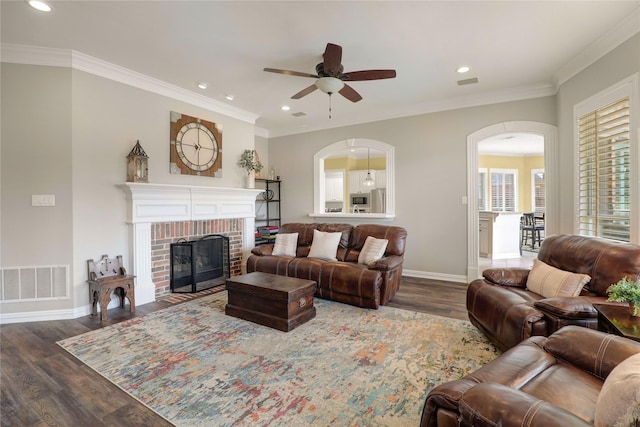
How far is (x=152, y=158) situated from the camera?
158 inches

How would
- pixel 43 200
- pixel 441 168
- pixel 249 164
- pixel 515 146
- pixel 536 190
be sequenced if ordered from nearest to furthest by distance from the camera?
1. pixel 43 200
2. pixel 441 168
3. pixel 249 164
4. pixel 515 146
5. pixel 536 190

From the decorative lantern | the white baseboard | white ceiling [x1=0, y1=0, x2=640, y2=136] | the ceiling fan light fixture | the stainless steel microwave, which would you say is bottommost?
the white baseboard

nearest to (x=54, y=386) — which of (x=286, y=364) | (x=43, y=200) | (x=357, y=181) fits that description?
(x=286, y=364)

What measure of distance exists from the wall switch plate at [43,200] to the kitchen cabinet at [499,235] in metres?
7.58

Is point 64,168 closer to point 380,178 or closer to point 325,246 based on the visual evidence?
point 325,246

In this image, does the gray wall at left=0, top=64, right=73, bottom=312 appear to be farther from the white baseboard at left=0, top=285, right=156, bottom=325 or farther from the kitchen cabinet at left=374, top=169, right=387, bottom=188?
the kitchen cabinet at left=374, top=169, right=387, bottom=188

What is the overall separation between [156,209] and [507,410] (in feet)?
13.5

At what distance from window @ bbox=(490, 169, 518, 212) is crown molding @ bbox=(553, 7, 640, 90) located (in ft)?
19.6

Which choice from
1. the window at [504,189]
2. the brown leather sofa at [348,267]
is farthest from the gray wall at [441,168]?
the window at [504,189]

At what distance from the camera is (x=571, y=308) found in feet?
6.49

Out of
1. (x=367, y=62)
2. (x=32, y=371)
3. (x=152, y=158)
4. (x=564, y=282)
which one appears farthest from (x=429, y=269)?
(x=32, y=371)

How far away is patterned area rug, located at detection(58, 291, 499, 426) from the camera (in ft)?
5.94

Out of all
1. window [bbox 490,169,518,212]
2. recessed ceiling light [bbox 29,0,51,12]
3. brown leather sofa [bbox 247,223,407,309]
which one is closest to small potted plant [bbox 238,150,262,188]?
brown leather sofa [bbox 247,223,407,309]

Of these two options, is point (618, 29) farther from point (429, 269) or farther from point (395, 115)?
point (429, 269)
